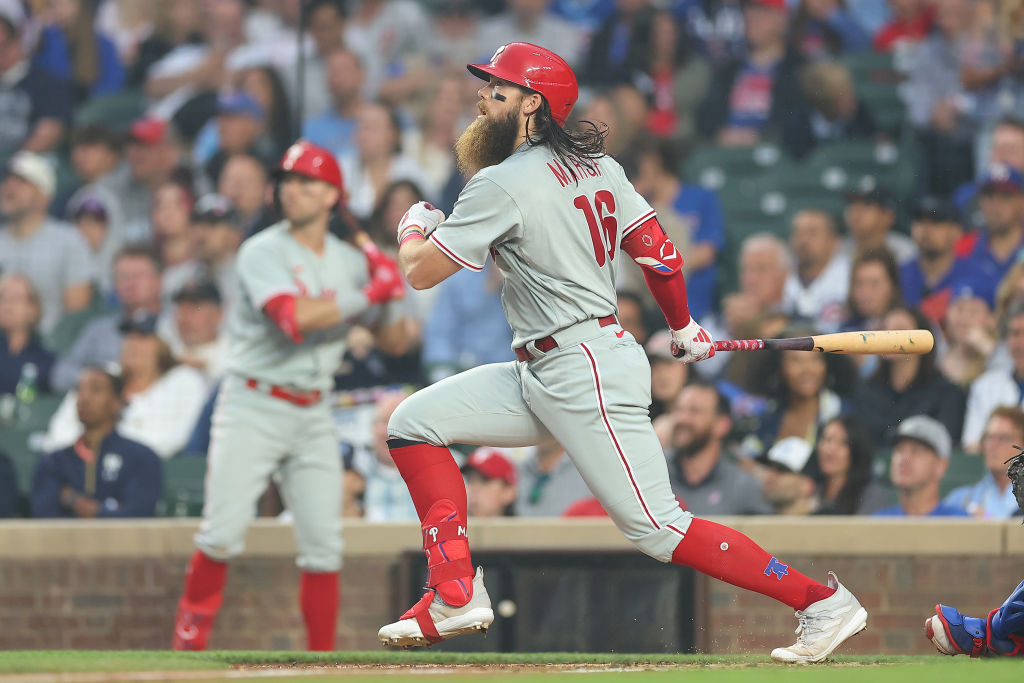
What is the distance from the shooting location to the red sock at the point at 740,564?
3986 millimetres

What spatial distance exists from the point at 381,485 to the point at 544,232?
11.7 feet

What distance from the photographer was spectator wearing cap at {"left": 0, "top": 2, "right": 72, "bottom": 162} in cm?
858

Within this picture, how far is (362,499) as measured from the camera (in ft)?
23.7

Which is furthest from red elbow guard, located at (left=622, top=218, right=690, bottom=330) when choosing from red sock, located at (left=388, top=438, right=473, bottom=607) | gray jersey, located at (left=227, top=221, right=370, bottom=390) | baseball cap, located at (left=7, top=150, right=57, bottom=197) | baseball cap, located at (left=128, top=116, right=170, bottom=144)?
baseball cap, located at (left=7, top=150, right=57, bottom=197)

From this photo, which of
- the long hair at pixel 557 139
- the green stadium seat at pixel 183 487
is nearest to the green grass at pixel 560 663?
the long hair at pixel 557 139

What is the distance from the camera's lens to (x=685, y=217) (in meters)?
7.92

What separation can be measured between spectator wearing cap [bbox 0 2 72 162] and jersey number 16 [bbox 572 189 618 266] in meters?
5.50

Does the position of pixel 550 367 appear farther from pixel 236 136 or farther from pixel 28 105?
pixel 28 105

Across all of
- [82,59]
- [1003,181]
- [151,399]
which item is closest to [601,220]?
[151,399]

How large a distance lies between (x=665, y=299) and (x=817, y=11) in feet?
15.6

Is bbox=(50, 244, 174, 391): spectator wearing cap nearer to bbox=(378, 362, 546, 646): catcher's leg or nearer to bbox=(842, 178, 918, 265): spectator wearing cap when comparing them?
bbox=(842, 178, 918, 265): spectator wearing cap

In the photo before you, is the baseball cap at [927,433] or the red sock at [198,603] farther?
the baseball cap at [927,433]

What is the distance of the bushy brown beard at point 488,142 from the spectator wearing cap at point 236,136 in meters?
4.38

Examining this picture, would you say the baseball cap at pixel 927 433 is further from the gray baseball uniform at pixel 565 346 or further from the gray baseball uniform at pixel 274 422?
the gray baseball uniform at pixel 565 346
